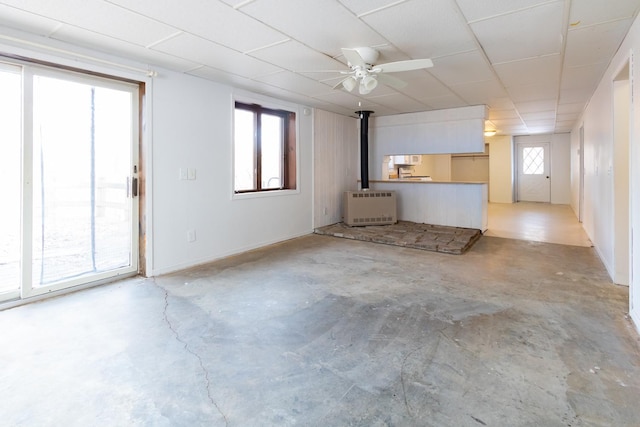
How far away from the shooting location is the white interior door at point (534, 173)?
10828 millimetres

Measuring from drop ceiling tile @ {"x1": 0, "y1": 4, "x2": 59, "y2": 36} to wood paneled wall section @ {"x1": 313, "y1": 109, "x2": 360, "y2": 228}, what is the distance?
3936mm

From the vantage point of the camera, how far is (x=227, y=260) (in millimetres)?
4387

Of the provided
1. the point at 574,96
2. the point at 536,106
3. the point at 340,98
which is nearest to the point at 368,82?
the point at 340,98

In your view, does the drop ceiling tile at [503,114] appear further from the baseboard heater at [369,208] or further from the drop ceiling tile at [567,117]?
the baseboard heater at [369,208]

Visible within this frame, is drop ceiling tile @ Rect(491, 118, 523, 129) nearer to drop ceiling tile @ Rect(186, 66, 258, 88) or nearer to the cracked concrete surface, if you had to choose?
drop ceiling tile @ Rect(186, 66, 258, 88)

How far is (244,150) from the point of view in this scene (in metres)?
5.10

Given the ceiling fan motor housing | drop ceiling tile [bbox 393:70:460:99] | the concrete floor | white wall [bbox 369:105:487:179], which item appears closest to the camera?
the concrete floor

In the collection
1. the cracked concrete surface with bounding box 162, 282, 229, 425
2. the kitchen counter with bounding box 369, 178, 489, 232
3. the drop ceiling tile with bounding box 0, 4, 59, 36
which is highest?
the drop ceiling tile with bounding box 0, 4, 59, 36

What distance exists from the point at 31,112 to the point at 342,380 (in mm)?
3410

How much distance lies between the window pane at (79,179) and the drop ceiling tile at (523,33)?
12.0 feet

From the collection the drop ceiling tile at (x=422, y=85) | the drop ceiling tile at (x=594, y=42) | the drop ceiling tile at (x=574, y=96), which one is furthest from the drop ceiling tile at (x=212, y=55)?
the drop ceiling tile at (x=574, y=96)

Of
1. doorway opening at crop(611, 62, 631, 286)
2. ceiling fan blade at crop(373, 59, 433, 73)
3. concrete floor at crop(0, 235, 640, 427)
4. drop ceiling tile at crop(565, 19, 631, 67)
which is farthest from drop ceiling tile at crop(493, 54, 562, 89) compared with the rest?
concrete floor at crop(0, 235, 640, 427)

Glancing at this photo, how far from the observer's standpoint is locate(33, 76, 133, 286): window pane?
10.0 ft

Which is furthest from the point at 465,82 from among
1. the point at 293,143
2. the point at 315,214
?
the point at 315,214
